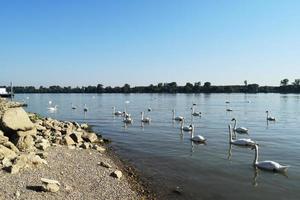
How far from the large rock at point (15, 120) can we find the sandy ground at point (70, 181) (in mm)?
2203

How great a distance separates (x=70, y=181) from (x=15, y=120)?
23.5ft

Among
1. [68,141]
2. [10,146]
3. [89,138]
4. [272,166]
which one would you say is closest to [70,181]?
[10,146]

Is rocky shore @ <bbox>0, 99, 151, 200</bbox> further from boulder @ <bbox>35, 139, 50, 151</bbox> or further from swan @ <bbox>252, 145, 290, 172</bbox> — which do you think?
swan @ <bbox>252, 145, 290, 172</bbox>

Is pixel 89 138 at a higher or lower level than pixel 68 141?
lower

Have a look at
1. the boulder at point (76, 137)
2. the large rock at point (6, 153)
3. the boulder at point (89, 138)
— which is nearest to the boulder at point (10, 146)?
the large rock at point (6, 153)

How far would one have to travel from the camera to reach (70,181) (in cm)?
1864

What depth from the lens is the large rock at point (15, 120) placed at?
2333 cm

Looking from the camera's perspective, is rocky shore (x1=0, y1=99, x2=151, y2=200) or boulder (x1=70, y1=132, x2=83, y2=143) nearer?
rocky shore (x1=0, y1=99, x2=151, y2=200)

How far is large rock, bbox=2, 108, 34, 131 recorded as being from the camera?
76.5 feet

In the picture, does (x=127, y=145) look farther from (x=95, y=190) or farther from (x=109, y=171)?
(x=95, y=190)

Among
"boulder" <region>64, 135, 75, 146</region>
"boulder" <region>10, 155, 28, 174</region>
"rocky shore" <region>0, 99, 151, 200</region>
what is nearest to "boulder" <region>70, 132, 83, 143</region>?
"boulder" <region>64, 135, 75, 146</region>

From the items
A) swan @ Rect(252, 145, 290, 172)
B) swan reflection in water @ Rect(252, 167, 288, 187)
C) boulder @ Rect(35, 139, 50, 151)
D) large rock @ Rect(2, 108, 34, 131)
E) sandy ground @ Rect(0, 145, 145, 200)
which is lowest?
swan reflection in water @ Rect(252, 167, 288, 187)

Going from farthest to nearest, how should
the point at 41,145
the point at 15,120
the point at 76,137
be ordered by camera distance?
1. the point at 76,137
2. the point at 41,145
3. the point at 15,120

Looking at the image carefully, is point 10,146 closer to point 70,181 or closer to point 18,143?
point 18,143
